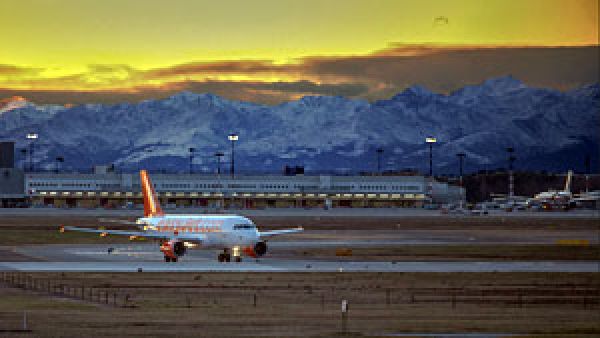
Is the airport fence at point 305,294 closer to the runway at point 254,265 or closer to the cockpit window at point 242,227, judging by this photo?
the runway at point 254,265

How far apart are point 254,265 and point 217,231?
4.80 m

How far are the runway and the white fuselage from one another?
5.39ft

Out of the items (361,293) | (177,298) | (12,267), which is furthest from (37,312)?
(12,267)

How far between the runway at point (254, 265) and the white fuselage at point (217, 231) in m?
1.64

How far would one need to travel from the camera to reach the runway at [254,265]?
85375 mm

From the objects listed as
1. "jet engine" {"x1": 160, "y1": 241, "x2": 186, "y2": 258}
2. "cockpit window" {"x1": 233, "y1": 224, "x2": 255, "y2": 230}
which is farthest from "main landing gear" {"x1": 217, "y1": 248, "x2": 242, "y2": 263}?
"jet engine" {"x1": 160, "y1": 241, "x2": 186, "y2": 258}

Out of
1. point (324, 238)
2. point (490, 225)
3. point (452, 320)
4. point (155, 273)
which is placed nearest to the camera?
point (452, 320)

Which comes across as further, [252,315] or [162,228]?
[162,228]

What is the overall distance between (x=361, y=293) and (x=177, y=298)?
11136mm

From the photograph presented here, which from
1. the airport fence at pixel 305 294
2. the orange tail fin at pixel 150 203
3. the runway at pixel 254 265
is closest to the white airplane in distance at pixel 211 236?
the runway at pixel 254 265

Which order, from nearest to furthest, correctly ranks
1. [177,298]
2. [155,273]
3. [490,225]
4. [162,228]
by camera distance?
[177,298], [155,273], [162,228], [490,225]

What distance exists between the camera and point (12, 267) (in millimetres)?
87875

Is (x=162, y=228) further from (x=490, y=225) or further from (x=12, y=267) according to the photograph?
(x=490, y=225)

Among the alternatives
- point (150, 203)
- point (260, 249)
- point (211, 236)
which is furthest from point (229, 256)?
point (150, 203)
